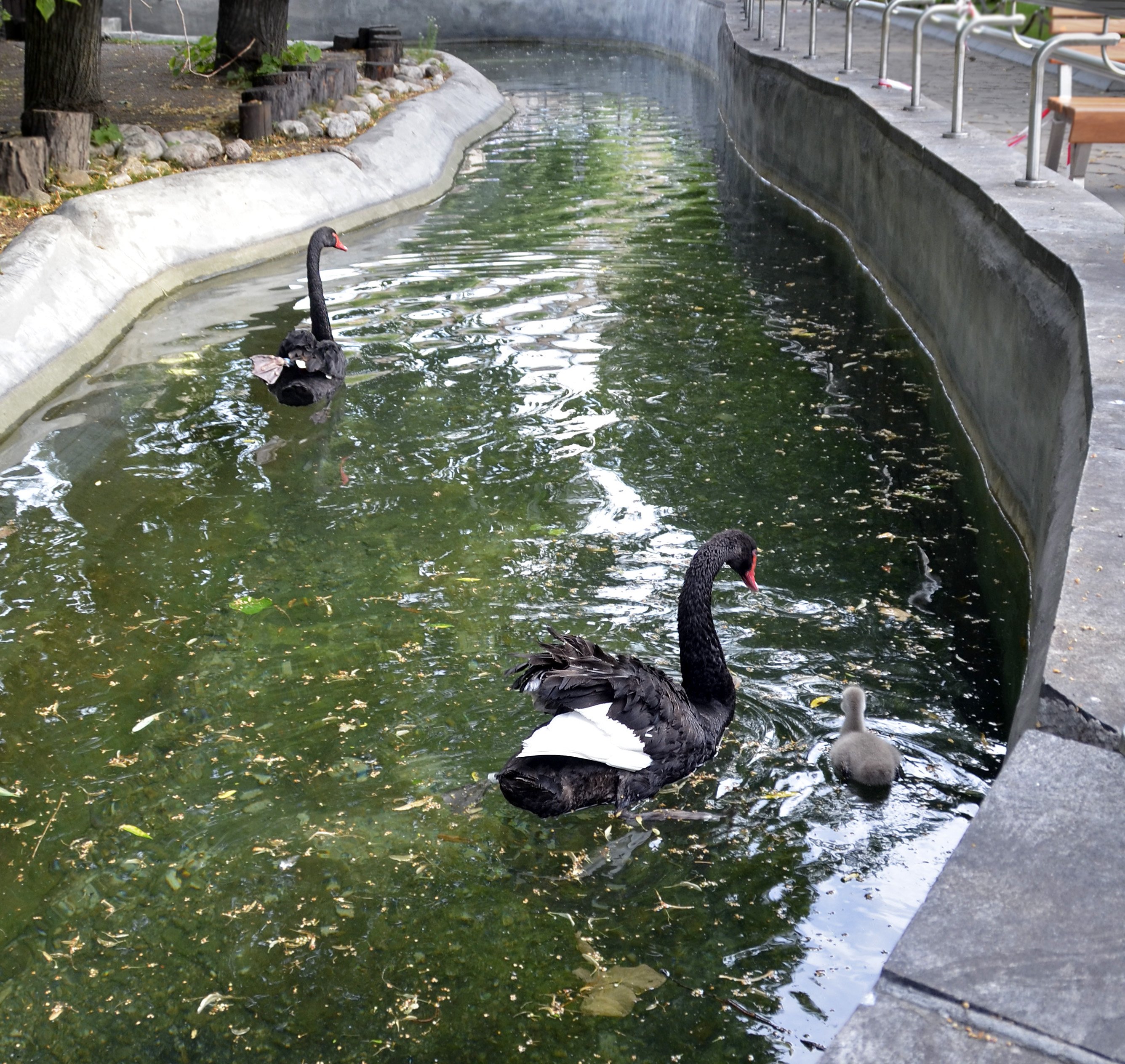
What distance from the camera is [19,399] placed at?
8867 millimetres

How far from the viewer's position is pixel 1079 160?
10.3m

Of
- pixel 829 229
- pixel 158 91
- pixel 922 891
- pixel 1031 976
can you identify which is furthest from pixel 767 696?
pixel 158 91

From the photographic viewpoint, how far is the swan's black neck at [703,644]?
4.99 meters

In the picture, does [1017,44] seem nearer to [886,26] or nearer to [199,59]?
[886,26]

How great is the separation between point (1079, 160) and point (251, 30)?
1290 cm

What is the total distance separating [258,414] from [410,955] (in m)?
5.37

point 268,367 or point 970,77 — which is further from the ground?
point 970,77

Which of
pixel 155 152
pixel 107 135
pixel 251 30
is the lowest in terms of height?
pixel 155 152

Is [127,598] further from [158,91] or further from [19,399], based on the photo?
[158,91]

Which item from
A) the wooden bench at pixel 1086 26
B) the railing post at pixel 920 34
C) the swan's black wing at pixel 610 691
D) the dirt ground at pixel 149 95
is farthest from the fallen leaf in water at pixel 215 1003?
the dirt ground at pixel 149 95

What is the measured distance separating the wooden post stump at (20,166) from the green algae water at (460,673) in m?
2.22

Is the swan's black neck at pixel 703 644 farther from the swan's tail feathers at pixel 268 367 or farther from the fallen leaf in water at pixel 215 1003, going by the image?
the swan's tail feathers at pixel 268 367

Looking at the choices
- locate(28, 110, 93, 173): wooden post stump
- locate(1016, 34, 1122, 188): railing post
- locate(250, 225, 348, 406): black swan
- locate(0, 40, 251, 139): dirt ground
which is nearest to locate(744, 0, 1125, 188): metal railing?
locate(1016, 34, 1122, 188): railing post

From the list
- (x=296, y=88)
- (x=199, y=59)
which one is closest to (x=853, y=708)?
(x=296, y=88)
